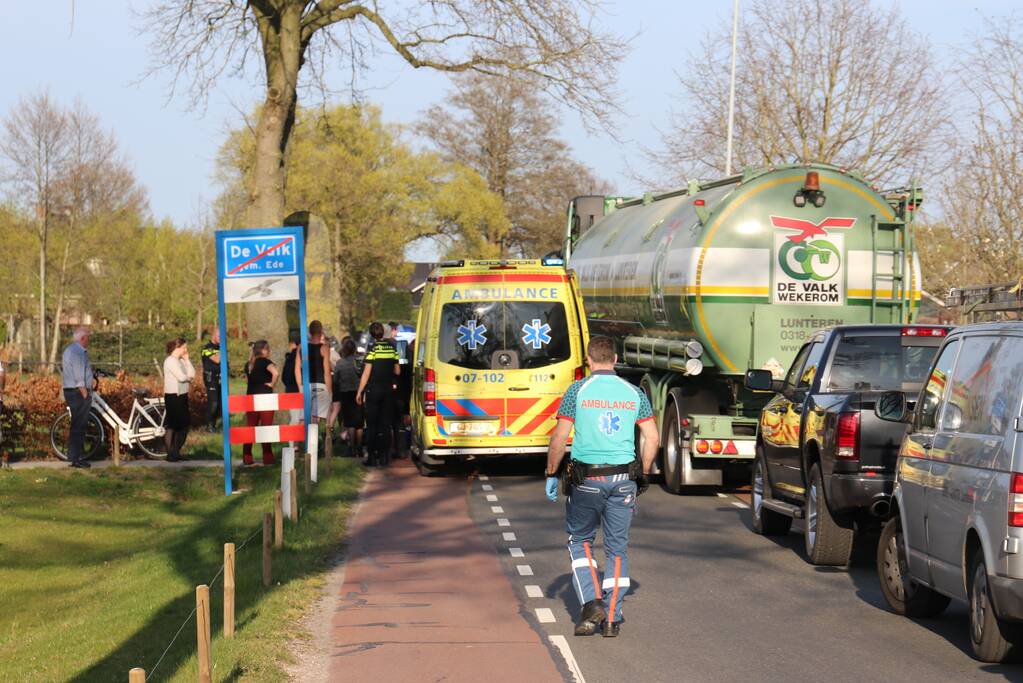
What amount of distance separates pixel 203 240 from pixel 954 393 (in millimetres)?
52906

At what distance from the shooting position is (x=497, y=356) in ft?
61.8

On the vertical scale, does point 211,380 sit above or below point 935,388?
below

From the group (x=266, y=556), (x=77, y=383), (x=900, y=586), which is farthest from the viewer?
(x=77, y=383)

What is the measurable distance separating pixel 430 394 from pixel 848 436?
28.2 ft

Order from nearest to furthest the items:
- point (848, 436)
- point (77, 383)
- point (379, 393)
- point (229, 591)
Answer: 1. point (229, 591)
2. point (848, 436)
3. point (77, 383)
4. point (379, 393)

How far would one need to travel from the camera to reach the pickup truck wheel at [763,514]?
1358cm

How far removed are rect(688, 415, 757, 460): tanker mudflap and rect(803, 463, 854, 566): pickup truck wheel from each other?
443 centimetres

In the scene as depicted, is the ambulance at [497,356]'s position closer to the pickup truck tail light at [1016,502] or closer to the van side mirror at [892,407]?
the van side mirror at [892,407]

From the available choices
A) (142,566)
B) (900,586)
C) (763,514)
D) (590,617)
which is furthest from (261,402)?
(900,586)

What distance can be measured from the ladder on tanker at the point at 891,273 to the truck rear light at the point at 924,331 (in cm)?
462

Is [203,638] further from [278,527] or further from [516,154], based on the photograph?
[516,154]

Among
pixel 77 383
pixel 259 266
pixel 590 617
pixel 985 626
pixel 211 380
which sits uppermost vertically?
pixel 259 266

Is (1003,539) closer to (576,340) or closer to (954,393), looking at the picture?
(954,393)

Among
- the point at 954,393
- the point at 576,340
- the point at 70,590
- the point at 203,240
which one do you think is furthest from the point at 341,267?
the point at 954,393
